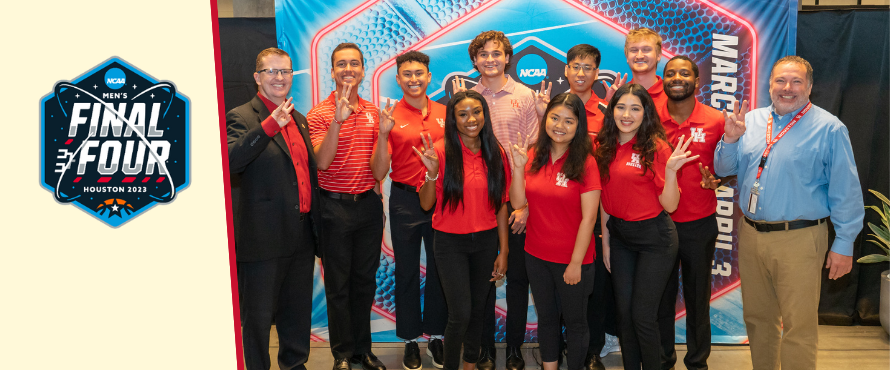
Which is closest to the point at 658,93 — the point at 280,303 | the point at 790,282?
the point at 790,282

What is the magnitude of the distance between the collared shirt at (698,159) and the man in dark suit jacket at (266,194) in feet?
6.86

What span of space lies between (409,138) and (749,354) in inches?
110

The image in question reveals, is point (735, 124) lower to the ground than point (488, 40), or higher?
lower

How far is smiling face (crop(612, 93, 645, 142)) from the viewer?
9.55 ft

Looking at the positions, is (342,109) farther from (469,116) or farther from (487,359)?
(487,359)

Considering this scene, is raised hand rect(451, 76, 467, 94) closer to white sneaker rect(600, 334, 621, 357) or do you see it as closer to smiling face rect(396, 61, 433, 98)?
smiling face rect(396, 61, 433, 98)

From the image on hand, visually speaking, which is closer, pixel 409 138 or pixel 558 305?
pixel 558 305

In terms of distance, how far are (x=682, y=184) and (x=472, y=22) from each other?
5.94ft

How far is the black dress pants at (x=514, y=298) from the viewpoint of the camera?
11.4ft

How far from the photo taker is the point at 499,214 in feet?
10.3

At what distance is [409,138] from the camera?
349 centimetres

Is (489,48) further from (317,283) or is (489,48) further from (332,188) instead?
(317,283)

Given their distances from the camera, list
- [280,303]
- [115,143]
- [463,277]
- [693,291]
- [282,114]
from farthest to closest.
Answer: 1. [693,291]
2. [280,303]
3. [463,277]
4. [282,114]
5. [115,143]

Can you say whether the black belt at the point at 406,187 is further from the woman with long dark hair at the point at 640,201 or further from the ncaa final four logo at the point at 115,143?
the ncaa final four logo at the point at 115,143
